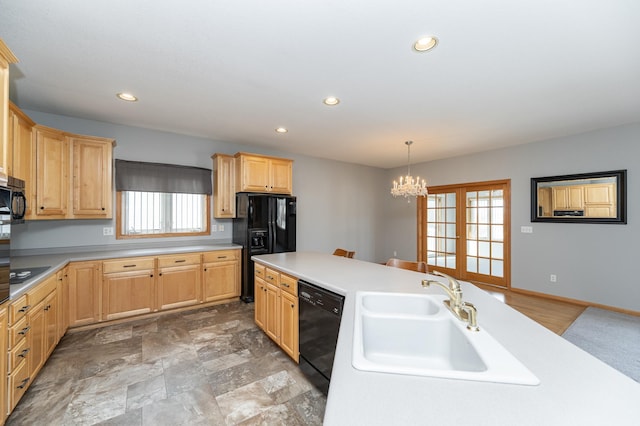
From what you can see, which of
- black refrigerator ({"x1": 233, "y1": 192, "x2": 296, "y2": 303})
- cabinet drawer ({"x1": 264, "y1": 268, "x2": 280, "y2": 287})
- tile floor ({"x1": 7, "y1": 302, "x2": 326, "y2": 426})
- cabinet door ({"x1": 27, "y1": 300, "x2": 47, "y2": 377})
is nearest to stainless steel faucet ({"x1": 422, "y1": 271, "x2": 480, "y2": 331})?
tile floor ({"x1": 7, "y1": 302, "x2": 326, "y2": 426})

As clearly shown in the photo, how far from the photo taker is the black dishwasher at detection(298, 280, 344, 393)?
179cm

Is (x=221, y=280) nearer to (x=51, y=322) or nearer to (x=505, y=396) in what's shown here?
(x=51, y=322)

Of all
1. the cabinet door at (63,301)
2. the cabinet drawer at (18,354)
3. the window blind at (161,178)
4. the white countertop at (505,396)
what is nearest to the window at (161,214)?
the window blind at (161,178)

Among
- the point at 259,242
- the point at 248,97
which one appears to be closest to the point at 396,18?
the point at 248,97

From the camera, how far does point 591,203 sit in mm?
3783

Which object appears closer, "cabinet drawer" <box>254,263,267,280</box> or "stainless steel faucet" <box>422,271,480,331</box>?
"stainless steel faucet" <box>422,271,480,331</box>

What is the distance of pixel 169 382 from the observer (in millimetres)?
2076

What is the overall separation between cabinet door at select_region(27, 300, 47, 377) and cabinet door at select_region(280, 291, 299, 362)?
1.86 meters

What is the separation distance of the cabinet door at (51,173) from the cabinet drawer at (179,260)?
1.14m

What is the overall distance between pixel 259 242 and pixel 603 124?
5.09m

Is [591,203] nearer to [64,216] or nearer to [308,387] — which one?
[308,387]

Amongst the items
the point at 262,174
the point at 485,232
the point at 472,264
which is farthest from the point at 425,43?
the point at 472,264

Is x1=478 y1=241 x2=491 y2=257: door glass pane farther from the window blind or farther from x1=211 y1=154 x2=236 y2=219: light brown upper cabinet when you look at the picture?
the window blind

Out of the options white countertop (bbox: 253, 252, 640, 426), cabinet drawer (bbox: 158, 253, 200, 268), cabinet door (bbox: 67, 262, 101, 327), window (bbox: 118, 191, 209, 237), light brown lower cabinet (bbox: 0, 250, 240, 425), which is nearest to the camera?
white countertop (bbox: 253, 252, 640, 426)
